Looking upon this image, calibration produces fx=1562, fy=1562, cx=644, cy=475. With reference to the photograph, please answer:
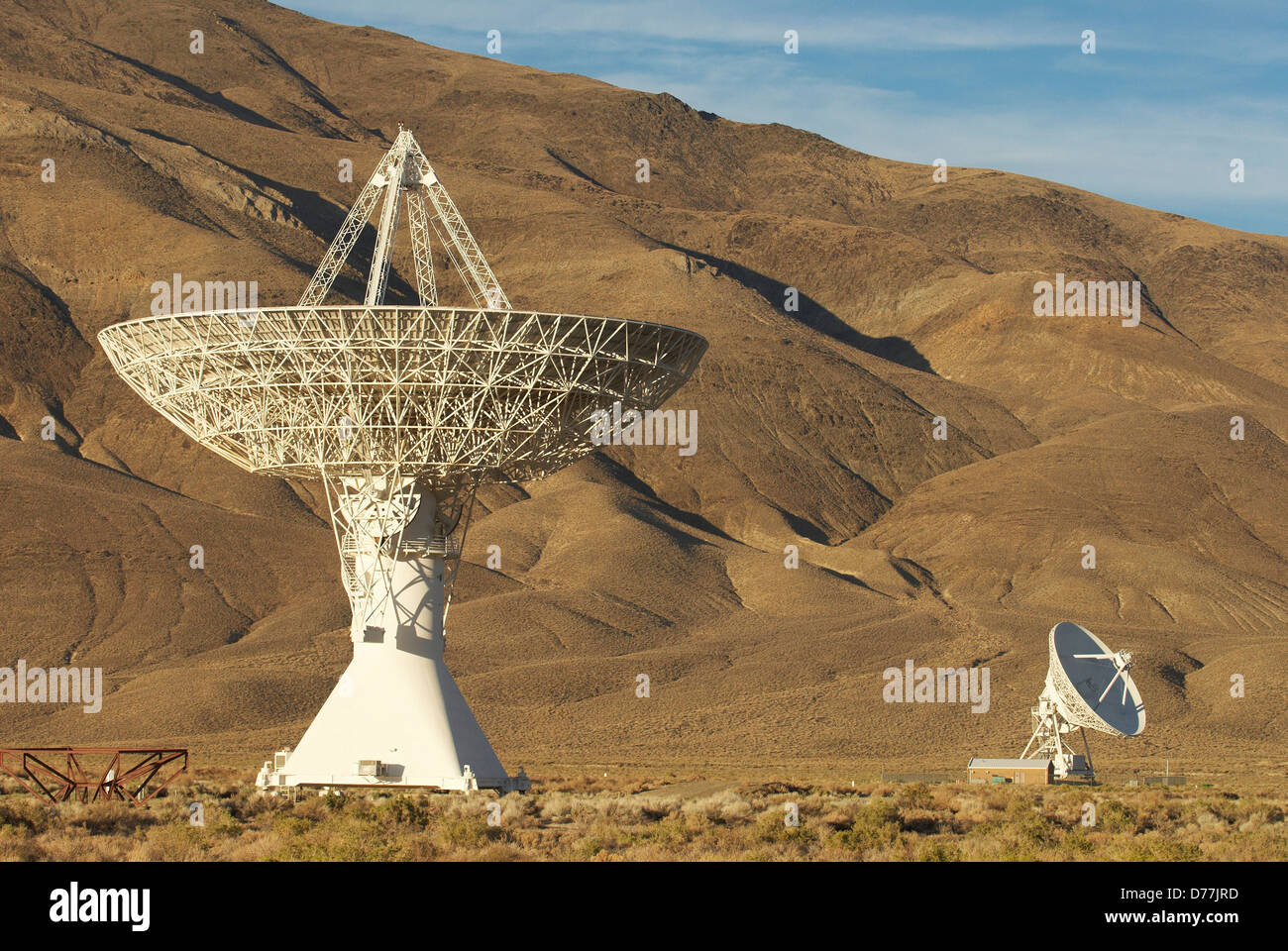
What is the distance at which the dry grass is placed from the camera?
20.3 m

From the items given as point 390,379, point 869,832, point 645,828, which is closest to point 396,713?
point 390,379

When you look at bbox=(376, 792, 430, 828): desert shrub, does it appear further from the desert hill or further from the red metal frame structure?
the desert hill

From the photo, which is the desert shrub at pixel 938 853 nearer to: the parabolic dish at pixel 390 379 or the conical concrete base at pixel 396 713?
the conical concrete base at pixel 396 713

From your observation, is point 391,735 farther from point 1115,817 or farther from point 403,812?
point 1115,817

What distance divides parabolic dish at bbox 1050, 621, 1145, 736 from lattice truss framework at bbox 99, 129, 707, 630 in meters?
17.1

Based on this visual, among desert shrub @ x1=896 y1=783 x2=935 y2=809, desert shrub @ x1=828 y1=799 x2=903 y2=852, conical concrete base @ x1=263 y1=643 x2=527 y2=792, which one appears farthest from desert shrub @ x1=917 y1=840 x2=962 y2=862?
conical concrete base @ x1=263 y1=643 x2=527 y2=792

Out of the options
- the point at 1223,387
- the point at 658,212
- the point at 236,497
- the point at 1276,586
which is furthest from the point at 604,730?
the point at 658,212

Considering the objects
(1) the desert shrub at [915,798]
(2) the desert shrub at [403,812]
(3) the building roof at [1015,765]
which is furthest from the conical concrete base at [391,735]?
(3) the building roof at [1015,765]

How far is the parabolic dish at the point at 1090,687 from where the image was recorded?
4422cm

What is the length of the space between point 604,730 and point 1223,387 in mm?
95305

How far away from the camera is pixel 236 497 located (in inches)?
3634

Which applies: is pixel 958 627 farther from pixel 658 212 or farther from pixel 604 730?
pixel 658 212

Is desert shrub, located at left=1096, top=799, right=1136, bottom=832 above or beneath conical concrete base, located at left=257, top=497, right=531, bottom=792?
beneath

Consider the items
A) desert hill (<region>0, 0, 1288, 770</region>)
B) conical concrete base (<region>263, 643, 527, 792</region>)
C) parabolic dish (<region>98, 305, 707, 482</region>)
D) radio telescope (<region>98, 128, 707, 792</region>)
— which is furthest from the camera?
desert hill (<region>0, 0, 1288, 770</region>)
